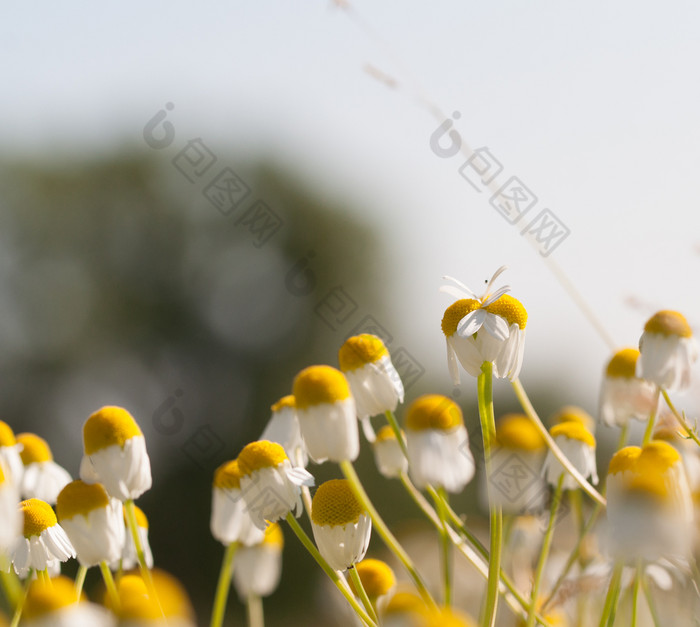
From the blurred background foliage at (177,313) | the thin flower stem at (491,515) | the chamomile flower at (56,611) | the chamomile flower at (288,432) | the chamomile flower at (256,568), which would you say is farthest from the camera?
the blurred background foliage at (177,313)

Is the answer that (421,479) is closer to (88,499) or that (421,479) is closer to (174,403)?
(88,499)

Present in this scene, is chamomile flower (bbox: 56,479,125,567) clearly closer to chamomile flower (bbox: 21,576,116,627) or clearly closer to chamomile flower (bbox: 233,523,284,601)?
chamomile flower (bbox: 21,576,116,627)

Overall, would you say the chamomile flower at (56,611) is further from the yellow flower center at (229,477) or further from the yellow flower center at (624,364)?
the yellow flower center at (624,364)

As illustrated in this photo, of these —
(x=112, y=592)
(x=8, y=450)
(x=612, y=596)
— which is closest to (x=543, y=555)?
(x=612, y=596)

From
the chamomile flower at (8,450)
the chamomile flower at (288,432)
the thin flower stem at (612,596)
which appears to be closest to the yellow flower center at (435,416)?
the chamomile flower at (288,432)

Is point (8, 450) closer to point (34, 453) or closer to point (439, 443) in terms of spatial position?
point (34, 453)

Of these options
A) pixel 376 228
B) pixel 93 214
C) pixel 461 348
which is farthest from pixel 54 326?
pixel 461 348

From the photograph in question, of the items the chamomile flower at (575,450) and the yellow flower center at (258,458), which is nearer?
the yellow flower center at (258,458)
